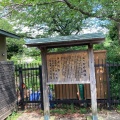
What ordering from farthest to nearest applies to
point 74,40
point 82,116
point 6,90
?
point 82,116, point 6,90, point 74,40

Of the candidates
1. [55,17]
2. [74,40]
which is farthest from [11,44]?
[74,40]

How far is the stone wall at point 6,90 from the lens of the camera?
16.6 feet

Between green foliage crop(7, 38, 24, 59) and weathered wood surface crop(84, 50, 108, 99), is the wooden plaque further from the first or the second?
green foliage crop(7, 38, 24, 59)

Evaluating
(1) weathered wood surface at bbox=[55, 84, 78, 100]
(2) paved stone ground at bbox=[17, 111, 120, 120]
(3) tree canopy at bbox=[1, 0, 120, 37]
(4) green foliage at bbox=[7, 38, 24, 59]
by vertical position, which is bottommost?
(2) paved stone ground at bbox=[17, 111, 120, 120]

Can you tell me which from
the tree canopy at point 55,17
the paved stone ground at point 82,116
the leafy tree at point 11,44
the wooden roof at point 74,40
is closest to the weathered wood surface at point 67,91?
the paved stone ground at point 82,116

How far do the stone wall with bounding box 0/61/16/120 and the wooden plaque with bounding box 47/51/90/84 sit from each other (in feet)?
4.31

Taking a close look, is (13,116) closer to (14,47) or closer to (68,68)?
(68,68)

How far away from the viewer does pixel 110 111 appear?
5.92 metres

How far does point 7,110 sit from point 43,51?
2040mm

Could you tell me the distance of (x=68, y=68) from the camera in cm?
514

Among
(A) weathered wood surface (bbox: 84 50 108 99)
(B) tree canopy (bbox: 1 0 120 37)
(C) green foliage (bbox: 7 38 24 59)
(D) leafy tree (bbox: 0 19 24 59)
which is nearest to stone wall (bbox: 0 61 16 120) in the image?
(A) weathered wood surface (bbox: 84 50 108 99)

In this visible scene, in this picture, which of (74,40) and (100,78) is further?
(100,78)

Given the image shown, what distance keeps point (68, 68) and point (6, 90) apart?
6.51 feet

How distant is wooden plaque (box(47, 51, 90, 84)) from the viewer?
5043 millimetres
